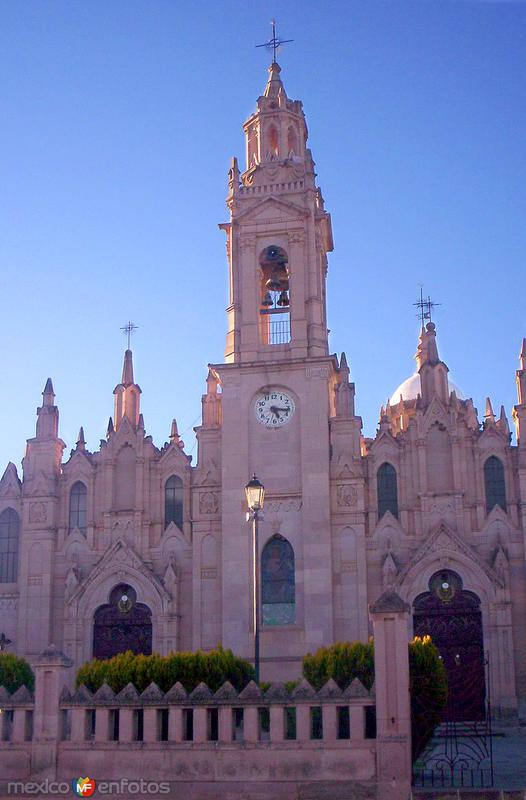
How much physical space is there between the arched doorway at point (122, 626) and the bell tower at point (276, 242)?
10375 millimetres

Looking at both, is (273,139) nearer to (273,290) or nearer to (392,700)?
(273,290)

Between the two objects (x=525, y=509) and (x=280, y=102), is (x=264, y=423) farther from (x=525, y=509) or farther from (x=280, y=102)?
(x=280, y=102)

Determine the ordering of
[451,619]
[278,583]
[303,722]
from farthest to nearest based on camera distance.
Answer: [278,583]
[451,619]
[303,722]

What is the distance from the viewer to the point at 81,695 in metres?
22.4

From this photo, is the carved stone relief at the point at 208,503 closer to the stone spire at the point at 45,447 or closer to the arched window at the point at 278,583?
the arched window at the point at 278,583

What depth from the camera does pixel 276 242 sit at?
45.0 meters

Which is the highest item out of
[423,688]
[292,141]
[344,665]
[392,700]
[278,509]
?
[292,141]

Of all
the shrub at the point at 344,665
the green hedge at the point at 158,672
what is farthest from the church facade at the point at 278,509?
the green hedge at the point at 158,672

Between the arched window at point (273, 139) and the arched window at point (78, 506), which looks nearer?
the arched window at point (78, 506)

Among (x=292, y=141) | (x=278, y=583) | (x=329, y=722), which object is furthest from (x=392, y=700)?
(x=292, y=141)

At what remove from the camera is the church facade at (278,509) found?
40219 millimetres

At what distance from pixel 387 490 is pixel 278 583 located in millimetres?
5510

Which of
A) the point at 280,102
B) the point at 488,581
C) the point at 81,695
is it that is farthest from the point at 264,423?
the point at 81,695

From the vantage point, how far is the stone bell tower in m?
40.4
